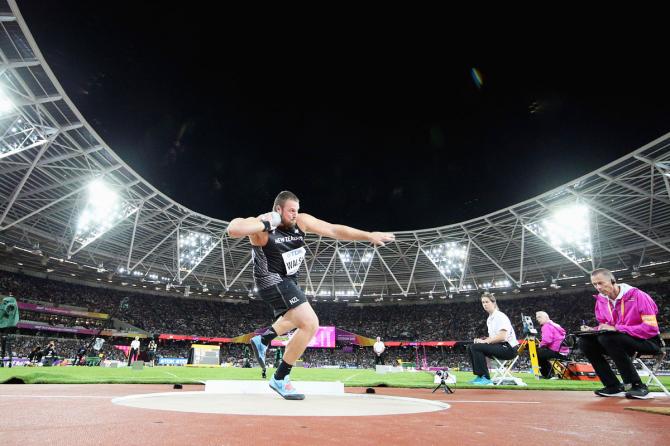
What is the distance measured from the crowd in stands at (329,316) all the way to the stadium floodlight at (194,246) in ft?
40.8

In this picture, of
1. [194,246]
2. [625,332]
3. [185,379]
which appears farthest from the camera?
[194,246]

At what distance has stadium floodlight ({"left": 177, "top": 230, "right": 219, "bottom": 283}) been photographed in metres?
33.0

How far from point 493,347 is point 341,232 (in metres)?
5.71

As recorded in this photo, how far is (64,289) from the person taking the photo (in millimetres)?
38594

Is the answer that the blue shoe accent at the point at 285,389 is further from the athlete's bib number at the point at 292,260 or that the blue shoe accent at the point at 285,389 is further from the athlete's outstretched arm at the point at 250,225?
the athlete's outstretched arm at the point at 250,225

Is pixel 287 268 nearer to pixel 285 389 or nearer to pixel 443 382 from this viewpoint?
pixel 285 389

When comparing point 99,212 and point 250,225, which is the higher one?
point 99,212

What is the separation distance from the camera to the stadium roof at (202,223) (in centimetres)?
1836

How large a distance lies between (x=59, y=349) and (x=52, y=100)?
27.3 metres

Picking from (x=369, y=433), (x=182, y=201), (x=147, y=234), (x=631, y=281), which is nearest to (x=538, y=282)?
(x=631, y=281)

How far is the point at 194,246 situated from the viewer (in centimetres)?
3416

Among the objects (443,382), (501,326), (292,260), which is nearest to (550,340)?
(501,326)

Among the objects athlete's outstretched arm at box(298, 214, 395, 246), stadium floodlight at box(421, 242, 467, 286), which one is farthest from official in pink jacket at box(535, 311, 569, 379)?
stadium floodlight at box(421, 242, 467, 286)

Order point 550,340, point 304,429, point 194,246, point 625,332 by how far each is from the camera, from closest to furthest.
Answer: point 304,429
point 625,332
point 550,340
point 194,246
